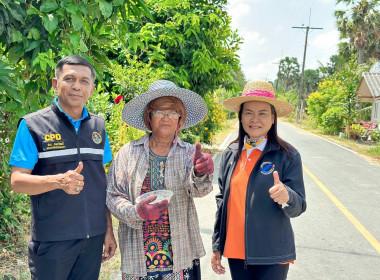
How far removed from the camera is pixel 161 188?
210cm

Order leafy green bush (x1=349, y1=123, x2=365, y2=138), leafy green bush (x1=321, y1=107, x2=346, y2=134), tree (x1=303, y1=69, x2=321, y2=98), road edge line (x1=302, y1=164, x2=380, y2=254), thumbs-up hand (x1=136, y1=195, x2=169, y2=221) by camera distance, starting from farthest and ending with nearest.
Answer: tree (x1=303, y1=69, x2=321, y2=98) → leafy green bush (x1=321, y1=107, x2=346, y2=134) → leafy green bush (x1=349, y1=123, x2=365, y2=138) → road edge line (x1=302, y1=164, x2=380, y2=254) → thumbs-up hand (x1=136, y1=195, x2=169, y2=221)

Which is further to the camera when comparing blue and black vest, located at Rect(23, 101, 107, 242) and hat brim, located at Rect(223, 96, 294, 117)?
hat brim, located at Rect(223, 96, 294, 117)

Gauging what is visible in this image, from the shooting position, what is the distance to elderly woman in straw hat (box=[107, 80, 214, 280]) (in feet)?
Result: 6.58

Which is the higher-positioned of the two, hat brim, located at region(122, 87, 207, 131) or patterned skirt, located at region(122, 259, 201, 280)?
hat brim, located at region(122, 87, 207, 131)

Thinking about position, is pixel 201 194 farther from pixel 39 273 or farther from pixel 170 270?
pixel 39 273

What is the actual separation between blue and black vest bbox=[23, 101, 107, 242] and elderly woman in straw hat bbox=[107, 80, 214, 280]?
4.9 inches

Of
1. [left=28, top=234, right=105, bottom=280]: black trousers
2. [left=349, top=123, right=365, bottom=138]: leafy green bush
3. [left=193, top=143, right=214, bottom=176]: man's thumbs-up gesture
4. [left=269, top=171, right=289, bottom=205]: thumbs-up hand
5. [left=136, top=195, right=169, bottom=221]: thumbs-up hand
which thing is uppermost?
[left=193, top=143, right=214, bottom=176]: man's thumbs-up gesture

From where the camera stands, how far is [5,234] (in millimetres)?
3707

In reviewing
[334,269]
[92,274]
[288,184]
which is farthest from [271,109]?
[334,269]

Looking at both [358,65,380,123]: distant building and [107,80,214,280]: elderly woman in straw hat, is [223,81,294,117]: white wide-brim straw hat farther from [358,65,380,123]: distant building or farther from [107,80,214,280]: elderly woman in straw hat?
[358,65,380,123]: distant building

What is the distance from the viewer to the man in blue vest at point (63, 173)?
1.88 metres

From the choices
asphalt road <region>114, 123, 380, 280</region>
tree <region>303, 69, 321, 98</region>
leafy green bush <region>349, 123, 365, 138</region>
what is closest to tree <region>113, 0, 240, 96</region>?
asphalt road <region>114, 123, 380, 280</region>

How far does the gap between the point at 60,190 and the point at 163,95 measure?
32.8 inches

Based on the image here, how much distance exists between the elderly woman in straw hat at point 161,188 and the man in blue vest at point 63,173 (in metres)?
0.14
